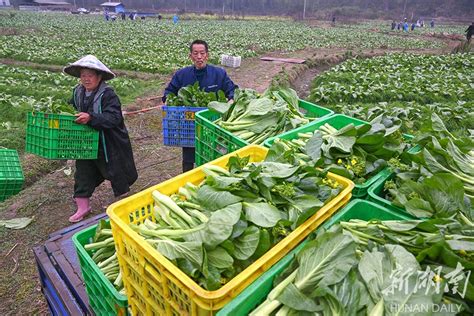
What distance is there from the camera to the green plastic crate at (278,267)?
1355mm

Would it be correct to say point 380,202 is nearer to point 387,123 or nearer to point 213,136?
point 387,123

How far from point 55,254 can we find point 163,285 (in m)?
1.85

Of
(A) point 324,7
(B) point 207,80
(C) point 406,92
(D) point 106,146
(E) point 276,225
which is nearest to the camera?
(E) point 276,225

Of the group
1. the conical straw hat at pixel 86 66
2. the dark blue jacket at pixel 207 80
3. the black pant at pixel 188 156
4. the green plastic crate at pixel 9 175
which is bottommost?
the green plastic crate at pixel 9 175

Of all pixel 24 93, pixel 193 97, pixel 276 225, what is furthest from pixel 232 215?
pixel 24 93

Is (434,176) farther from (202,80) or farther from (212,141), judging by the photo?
(202,80)

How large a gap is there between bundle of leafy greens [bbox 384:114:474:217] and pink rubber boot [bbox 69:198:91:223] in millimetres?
3794

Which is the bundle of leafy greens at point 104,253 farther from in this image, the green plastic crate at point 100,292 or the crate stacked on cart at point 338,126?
the crate stacked on cart at point 338,126

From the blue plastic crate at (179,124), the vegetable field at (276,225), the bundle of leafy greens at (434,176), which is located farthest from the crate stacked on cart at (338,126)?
the blue plastic crate at (179,124)

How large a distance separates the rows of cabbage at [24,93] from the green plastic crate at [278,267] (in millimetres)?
5302

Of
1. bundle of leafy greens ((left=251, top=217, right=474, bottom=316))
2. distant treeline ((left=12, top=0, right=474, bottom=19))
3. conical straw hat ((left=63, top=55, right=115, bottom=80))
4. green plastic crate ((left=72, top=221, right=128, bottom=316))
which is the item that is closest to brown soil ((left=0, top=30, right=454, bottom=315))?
green plastic crate ((left=72, top=221, right=128, bottom=316))

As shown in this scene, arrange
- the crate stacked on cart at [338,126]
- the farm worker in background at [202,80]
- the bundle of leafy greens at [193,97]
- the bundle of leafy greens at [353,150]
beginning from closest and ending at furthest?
the crate stacked on cart at [338,126] → the bundle of leafy greens at [353,150] → the bundle of leafy greens at [193,97] → the farm worker in background at [202,80]

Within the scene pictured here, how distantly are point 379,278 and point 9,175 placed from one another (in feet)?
16.8

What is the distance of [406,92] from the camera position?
10461mm
